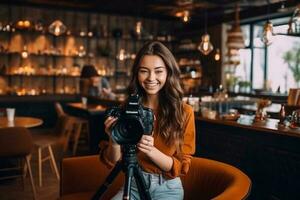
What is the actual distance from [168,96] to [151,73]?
0.18 meters

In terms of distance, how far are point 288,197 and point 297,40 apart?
6548 millimetres

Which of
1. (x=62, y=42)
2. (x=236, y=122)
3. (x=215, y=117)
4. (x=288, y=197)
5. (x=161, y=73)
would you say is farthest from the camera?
(x=62, y=42)

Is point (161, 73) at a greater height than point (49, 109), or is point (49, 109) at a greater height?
point (161, 73)

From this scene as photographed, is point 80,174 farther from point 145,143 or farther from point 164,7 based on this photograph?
point 164,7

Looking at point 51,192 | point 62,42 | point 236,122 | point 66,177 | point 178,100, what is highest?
point 62,42

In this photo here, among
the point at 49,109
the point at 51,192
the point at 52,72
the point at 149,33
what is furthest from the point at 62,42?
the point at 51,192

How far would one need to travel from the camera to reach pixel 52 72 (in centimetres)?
878

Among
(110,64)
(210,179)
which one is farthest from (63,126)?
(110,64)

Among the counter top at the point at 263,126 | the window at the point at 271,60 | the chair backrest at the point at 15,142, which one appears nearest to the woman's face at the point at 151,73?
the counter top at the point at 263,126

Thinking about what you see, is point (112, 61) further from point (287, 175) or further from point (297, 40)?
point (287, 175)

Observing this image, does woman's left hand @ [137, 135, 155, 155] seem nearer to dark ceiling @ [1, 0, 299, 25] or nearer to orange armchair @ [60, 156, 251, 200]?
orange armchair @ [60, 156, 251, 200]

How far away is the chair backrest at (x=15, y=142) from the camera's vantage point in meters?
3.29

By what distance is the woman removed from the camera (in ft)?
5.64

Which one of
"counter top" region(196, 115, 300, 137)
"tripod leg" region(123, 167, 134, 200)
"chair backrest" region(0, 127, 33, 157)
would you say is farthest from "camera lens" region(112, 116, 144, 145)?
"chair backrest" region(0, 127, 33, 157)
